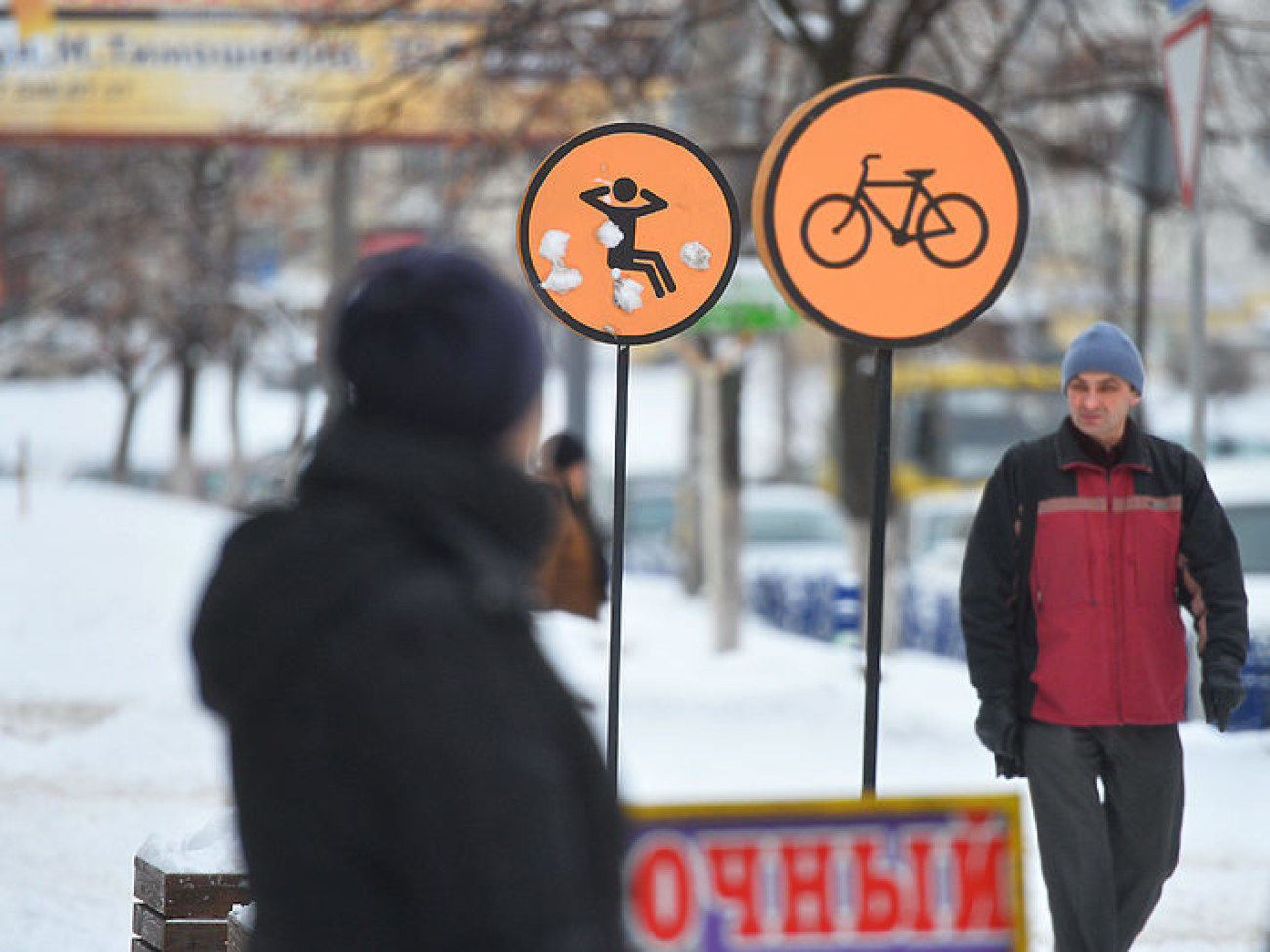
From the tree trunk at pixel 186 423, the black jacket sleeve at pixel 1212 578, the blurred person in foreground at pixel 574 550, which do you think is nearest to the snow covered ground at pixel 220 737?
the blurred person in foreground at pixel 574 550

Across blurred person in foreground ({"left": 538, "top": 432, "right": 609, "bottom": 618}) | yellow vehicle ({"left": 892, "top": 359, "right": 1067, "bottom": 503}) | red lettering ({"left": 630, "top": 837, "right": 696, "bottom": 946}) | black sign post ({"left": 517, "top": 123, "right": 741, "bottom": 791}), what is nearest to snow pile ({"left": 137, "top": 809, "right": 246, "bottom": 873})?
black sign post ({"left": 517, "top": 123, "right": 741, "bottom": 791})

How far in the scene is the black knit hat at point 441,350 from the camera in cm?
199

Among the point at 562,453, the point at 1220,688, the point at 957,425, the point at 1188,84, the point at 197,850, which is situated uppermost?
the point at 1188,84

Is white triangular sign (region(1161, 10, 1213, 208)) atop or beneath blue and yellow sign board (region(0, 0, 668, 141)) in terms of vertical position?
beneath

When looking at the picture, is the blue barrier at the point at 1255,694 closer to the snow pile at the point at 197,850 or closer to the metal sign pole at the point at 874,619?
the metal sign pole at the point at 874,619

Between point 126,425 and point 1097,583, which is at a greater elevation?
point 126,425

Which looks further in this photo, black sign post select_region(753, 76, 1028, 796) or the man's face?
the man's face

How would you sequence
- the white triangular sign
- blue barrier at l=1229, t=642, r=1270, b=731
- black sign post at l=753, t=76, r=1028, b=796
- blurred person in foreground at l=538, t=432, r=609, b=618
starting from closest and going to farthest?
black sign post at l=753, t=76, r=1028, b=796, blurred person in foreground at l=538, t=432, r=609, b=618, the white triangular sign, blue barrier at l=1229, t=642, r=1270, b=731

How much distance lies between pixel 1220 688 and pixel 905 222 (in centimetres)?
140

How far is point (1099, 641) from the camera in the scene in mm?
4973

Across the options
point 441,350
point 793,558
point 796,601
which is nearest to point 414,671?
point 441,350

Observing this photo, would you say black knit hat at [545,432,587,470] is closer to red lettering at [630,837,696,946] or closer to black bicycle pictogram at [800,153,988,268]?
black bicycle pictogram at [800,153,988,268]

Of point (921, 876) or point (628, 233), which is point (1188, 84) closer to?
point (628, 233)

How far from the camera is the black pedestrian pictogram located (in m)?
5.20
